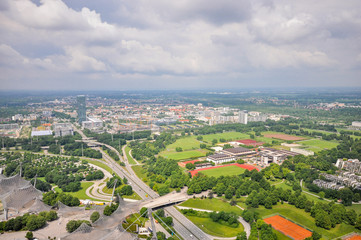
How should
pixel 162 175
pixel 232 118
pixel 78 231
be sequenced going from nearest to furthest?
pixel 78 231 < pixel 162 175 < pixel 232 118

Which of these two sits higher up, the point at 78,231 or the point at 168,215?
the point at 78,231

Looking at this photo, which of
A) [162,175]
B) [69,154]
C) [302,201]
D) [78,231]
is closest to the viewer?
[78,231]

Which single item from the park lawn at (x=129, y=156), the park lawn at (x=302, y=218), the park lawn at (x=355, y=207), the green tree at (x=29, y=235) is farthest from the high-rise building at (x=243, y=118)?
the green tree at (x=29, y=235)

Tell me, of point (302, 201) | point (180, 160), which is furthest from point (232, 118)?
point (302, 201)

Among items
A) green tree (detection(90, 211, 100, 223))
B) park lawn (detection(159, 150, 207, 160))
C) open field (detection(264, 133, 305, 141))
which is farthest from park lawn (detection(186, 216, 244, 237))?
open field (detection(264, 133, 305, 141))

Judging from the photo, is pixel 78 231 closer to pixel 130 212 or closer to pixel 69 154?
pixel 130 212

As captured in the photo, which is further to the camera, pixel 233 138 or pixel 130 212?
pixel 233 138

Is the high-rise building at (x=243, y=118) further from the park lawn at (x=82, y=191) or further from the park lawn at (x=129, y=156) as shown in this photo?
the park lawn at (x=82, y=191)
